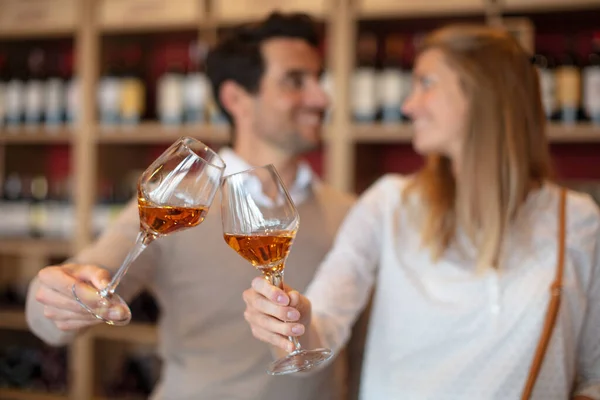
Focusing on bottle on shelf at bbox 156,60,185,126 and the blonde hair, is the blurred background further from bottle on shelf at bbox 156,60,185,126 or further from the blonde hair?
the blonde hair

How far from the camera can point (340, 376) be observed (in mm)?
1559

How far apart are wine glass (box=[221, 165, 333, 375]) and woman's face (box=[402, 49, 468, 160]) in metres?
0.55

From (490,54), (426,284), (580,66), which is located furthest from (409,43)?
(426,284)

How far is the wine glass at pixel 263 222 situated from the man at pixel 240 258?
1.60 ft

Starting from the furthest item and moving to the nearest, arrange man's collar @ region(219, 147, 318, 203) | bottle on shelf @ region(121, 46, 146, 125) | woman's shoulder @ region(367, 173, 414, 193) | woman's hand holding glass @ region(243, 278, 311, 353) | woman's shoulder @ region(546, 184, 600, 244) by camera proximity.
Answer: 1. bottle on shelf @ region(121, 46, 146, 125)
2. man's collar @ region(219, 147, 318, 203)
3. woman's shoulder @ region(367, 173, 414, 193)
4. woman's shoulder @ region(546, 184, 600, 244)
5. woman's hand holding glass @ region(243, 278, 311, 353)

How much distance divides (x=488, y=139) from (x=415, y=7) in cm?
116

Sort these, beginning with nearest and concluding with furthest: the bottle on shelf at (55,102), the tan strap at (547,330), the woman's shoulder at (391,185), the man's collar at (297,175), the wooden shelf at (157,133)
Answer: the tan strap at (547,330) → the woman's shoulder at (391,185) → the man's collar at (297,175) → the wooden shelf at (157,133) → the bottle on shelf at (55,102)

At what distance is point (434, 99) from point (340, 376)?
2.17 ft

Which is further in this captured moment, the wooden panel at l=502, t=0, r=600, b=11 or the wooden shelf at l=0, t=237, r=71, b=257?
the wooden shelf at l=0, t=237, r=71, b=257

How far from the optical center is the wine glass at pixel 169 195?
89cm

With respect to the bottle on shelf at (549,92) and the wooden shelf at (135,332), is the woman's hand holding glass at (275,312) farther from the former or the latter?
the wooden shelf at (135,332)

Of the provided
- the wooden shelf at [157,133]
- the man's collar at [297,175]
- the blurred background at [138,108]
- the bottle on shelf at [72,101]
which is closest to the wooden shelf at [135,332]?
the blurred background at [138,108]

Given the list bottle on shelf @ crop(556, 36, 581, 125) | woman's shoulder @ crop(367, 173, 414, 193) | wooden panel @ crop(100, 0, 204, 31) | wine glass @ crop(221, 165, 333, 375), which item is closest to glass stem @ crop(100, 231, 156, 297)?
wine glass @ crop(221, 165, 333, 375)

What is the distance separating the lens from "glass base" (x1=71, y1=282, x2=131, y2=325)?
88cm
